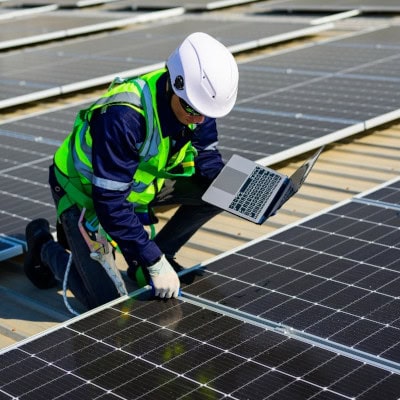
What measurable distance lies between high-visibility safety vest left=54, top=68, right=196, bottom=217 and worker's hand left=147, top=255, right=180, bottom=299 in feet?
1.98

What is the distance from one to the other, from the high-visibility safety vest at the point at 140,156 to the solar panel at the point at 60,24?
11318 millimetres

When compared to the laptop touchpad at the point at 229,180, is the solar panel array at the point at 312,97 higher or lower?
lower

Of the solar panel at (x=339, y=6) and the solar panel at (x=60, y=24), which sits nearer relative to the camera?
the solar panel at (x=60, y=24)

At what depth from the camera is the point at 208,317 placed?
20.3 feet

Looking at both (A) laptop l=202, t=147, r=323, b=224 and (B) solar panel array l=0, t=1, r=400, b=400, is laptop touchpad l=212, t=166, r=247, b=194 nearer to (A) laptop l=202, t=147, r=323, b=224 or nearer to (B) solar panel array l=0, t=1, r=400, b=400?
(A) laptop l=202, t=147, r=323, b=224

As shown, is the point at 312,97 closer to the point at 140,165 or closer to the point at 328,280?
the point at 140,165

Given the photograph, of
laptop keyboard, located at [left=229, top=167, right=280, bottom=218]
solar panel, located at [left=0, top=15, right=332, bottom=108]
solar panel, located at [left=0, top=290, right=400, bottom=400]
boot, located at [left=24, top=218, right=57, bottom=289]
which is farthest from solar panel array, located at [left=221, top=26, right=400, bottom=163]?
solar panel, located at [left=0, top=290, right=400, bottom=400]

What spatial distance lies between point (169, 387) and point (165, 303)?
1.15m

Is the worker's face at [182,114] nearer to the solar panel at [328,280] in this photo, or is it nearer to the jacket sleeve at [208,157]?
the jacket sleeve at [208,157]

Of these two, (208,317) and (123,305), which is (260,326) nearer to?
(208,317)

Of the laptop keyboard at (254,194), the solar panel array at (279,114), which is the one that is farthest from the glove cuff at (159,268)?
the solar panel array at (279,114)

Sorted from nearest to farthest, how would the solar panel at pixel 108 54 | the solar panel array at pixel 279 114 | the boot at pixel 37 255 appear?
1. the boot at pixel 37 255
2. the solar panel array at pixel 279 114
3. the solar panel at pixel 108 54

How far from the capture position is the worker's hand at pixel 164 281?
6.43 metres

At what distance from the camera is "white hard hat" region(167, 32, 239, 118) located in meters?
6.40
